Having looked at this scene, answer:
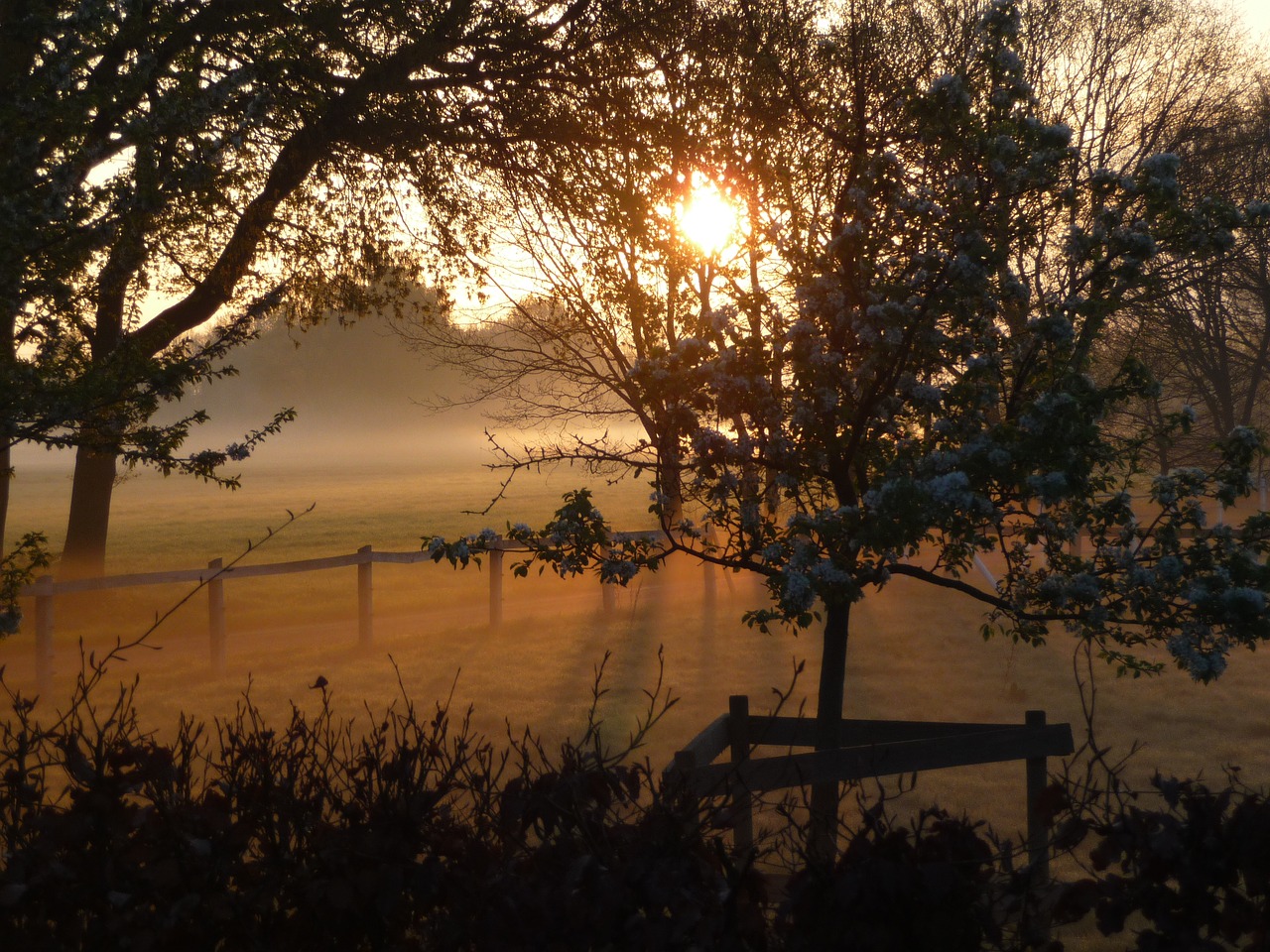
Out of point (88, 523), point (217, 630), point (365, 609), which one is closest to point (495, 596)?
point (365, 609)

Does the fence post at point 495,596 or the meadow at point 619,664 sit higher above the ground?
the fence post at point 495,596

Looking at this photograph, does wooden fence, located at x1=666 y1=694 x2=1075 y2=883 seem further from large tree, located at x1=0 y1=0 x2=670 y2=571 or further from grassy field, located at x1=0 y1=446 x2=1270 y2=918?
large tree, located at x1=0 y1=0 x2=670 y2=571

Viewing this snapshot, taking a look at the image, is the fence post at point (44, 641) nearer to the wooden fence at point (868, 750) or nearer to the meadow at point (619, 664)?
the meadow at point (619, 664)

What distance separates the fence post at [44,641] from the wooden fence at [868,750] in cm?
879

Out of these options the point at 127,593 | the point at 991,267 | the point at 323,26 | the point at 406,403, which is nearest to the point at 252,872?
the point at 991,267

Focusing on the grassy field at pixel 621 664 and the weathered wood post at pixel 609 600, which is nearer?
the grassy field at pixel 621 664

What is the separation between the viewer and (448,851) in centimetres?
303

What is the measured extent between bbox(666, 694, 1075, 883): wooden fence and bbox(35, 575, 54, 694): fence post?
8.79m

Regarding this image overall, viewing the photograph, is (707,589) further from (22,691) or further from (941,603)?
(22,691)

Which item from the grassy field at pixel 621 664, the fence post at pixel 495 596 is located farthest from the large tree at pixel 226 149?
the fence post at pixel 495 596

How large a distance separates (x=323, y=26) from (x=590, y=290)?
555cm

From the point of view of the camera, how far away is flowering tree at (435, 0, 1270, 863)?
205 inches

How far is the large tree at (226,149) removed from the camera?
7.52 meters

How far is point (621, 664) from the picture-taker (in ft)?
46.9
